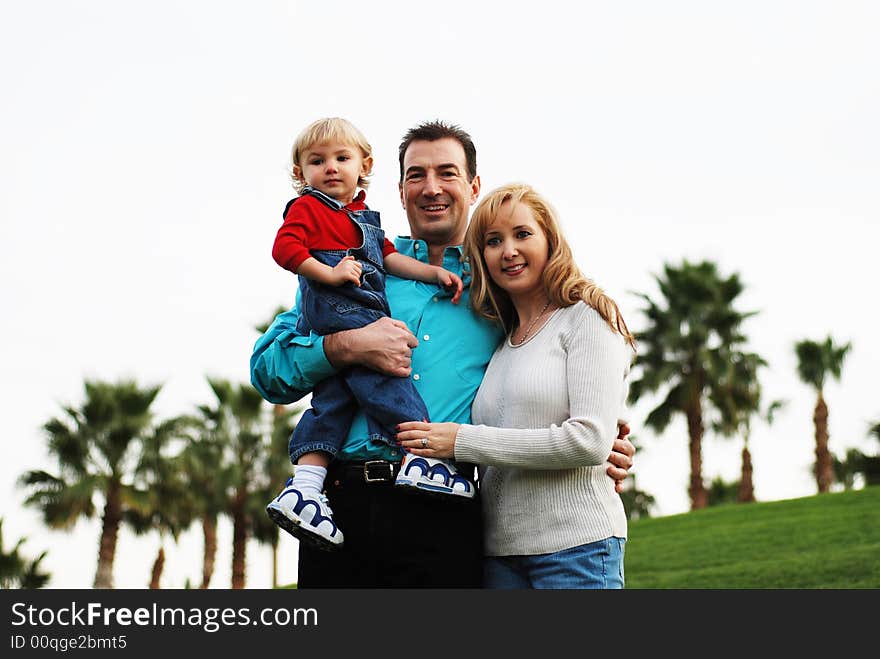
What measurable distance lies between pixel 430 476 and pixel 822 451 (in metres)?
30.1

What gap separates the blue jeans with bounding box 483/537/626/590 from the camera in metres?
3.45

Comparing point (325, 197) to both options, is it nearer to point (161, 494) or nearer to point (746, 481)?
point (161, 494)

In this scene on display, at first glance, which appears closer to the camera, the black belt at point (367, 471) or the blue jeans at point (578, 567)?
the blue jeans at point (578, 567)

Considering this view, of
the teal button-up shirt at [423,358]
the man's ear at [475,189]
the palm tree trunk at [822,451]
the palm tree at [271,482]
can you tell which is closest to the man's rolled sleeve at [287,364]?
the teal button-up shirt at [423,358]

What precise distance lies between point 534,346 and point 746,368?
2521 centimetres

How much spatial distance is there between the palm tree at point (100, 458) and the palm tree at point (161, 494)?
0.27 meters

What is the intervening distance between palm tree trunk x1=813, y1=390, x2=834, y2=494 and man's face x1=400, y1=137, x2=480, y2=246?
28.5 m

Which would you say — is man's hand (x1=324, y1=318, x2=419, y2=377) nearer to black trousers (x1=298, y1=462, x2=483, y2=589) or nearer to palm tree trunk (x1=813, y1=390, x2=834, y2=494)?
black trousers (x1=298, y1=462, x2=483, y2=589)

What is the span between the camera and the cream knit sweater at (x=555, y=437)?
3.42m

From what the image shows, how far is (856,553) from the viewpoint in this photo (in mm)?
15141

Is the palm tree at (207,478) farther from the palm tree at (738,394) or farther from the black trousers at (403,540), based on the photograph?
the black trousers at (403,540)

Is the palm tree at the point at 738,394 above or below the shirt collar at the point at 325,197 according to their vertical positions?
above
